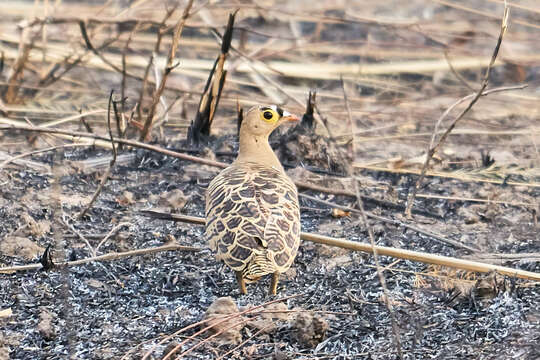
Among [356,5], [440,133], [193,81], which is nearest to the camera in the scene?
[440,133]

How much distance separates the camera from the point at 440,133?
5836 mm

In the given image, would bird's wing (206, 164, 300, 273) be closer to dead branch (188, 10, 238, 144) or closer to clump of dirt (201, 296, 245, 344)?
clump of dirt (201, 296, 245, 344)

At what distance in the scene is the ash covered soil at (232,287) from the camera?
3209 millimetres

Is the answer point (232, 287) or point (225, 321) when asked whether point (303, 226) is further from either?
point (225, 321)

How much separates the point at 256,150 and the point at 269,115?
0.19 metres

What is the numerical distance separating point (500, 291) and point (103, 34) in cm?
528

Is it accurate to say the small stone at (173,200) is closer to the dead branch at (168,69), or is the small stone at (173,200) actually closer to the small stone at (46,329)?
the dead branch at (168,69)

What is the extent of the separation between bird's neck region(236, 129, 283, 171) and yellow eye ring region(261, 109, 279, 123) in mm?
90

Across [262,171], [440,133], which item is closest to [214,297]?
[262,171]

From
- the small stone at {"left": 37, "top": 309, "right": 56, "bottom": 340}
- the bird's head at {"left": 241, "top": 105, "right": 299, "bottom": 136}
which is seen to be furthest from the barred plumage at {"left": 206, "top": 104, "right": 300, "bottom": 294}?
the small stone at {"left": 37, "top": 309, "right": 56, "bottom": 340}

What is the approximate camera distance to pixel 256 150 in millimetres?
4246

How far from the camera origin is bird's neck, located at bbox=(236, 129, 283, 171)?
422 cm

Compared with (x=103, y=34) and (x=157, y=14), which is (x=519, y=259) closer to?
(x=157, y=14)

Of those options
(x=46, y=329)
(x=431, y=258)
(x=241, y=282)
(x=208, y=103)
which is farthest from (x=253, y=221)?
(x=208, y=103)
